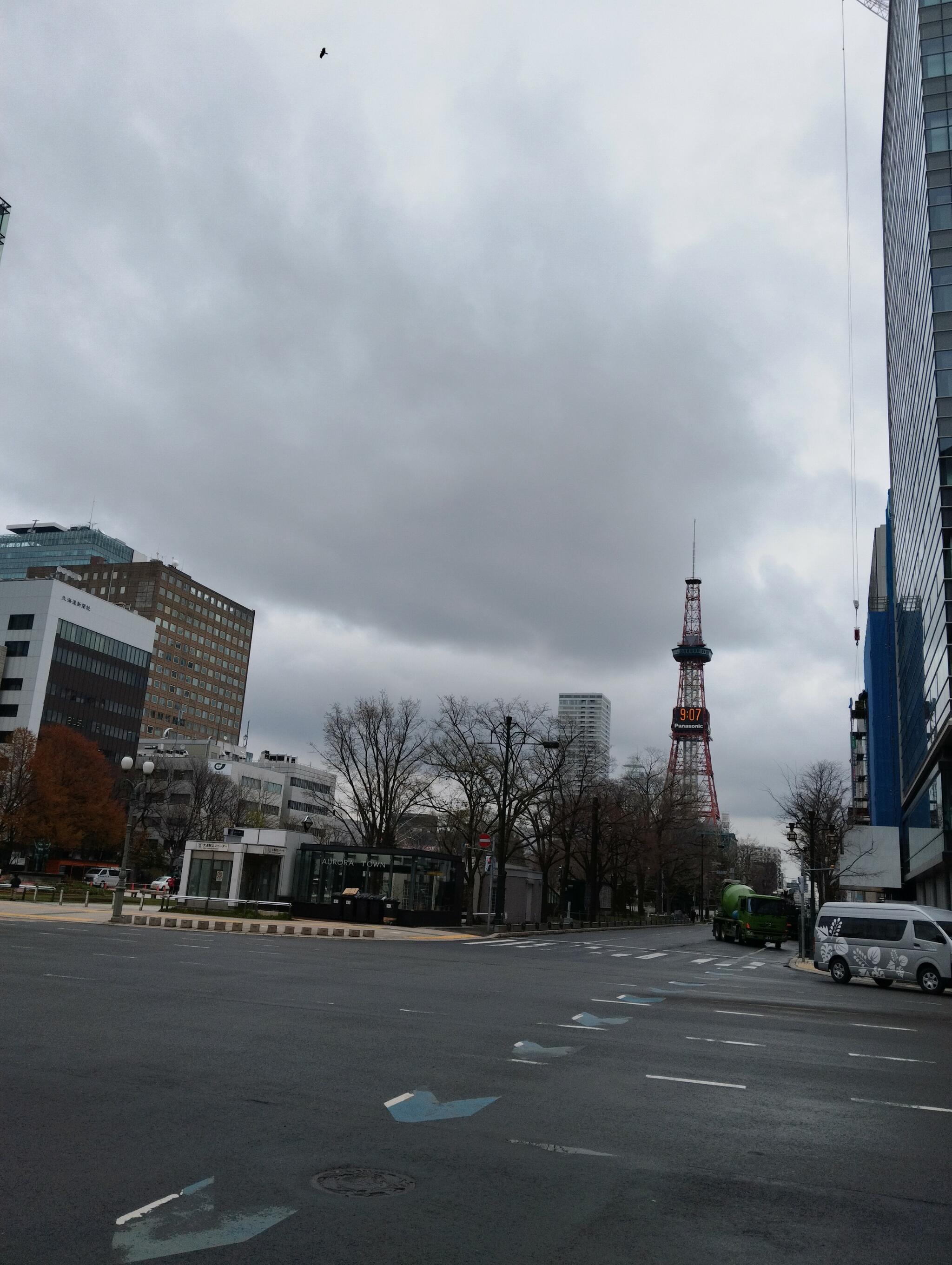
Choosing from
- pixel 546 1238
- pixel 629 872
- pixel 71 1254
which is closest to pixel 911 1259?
pixel 546 1238

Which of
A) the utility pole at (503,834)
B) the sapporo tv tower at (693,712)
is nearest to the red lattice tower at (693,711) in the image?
the sapporo tv tower at (693,712)

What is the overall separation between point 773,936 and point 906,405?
35499mm

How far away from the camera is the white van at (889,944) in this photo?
25.5 metres

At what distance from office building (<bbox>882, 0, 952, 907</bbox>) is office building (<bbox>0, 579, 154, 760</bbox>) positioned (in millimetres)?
77596

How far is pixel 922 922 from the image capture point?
2598cm

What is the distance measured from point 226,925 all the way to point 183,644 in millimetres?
132472

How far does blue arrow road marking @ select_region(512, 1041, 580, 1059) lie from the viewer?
11.4 metres

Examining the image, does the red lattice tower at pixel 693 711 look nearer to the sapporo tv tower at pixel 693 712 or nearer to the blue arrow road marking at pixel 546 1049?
the sapporo tv tower at pixel 693 712

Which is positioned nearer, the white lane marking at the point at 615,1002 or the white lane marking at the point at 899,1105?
the white lane marking at the point at 899,1105

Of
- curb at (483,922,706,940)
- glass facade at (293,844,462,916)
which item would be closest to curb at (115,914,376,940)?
curb at (483,922,706,940)

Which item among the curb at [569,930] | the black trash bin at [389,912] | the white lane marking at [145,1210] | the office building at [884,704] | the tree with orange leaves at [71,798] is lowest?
the curb at [569,930]

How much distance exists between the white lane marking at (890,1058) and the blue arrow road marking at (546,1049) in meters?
3.80

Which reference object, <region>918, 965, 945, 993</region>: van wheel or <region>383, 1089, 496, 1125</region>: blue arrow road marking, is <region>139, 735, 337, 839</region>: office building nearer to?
<region>918, 965, 945, 993</region>: van wheel

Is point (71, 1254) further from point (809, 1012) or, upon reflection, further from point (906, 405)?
point (906, 405)
